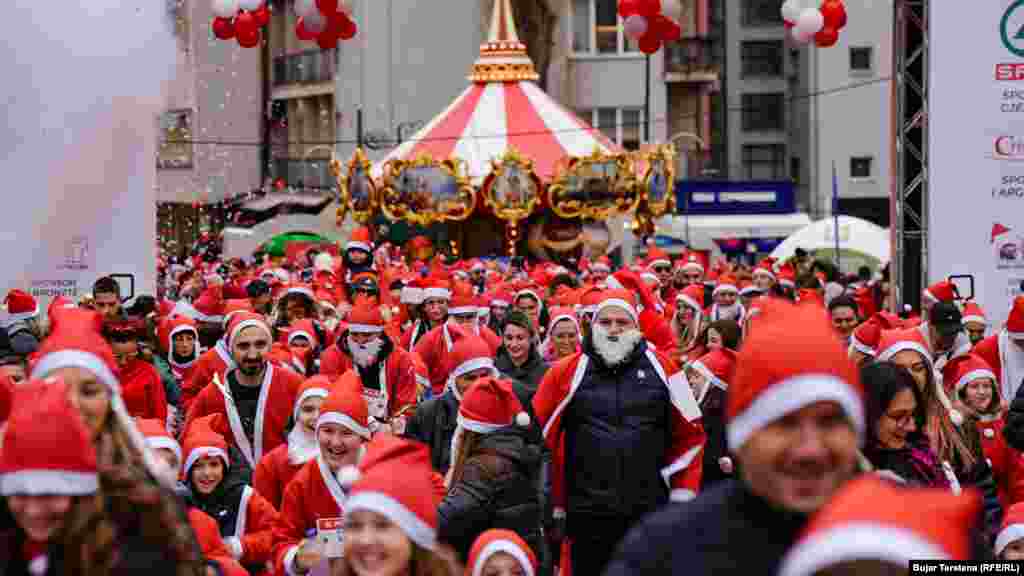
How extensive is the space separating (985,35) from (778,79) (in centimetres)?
4875

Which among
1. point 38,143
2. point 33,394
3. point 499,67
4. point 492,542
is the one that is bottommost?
point 492,542

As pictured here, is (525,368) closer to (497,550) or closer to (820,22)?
(497,550)

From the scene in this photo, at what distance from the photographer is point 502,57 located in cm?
3628

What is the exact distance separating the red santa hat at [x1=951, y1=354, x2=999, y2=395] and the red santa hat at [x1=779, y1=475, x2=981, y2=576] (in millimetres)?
6284

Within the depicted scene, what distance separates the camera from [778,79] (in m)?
62.7

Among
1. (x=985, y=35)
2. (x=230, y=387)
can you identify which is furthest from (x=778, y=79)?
(x=230, y=387)

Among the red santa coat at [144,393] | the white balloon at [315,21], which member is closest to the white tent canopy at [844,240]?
the white balloon at [315,21]

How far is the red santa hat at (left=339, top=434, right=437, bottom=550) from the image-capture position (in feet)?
15.5

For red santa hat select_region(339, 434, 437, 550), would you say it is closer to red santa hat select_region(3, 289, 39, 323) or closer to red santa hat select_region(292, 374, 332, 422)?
red santa hat select_region(292, 374, 332, 422)

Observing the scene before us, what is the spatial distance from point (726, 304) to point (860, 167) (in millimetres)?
40262

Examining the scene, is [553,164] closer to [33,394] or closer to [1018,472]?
[1018,472]

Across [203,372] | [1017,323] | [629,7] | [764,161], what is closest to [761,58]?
[764,161]

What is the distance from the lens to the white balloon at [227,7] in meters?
19.4

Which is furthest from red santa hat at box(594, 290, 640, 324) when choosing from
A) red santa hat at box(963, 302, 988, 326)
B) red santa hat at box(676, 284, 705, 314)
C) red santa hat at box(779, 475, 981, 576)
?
red santa hat at box(676, 284, 705, 314)
